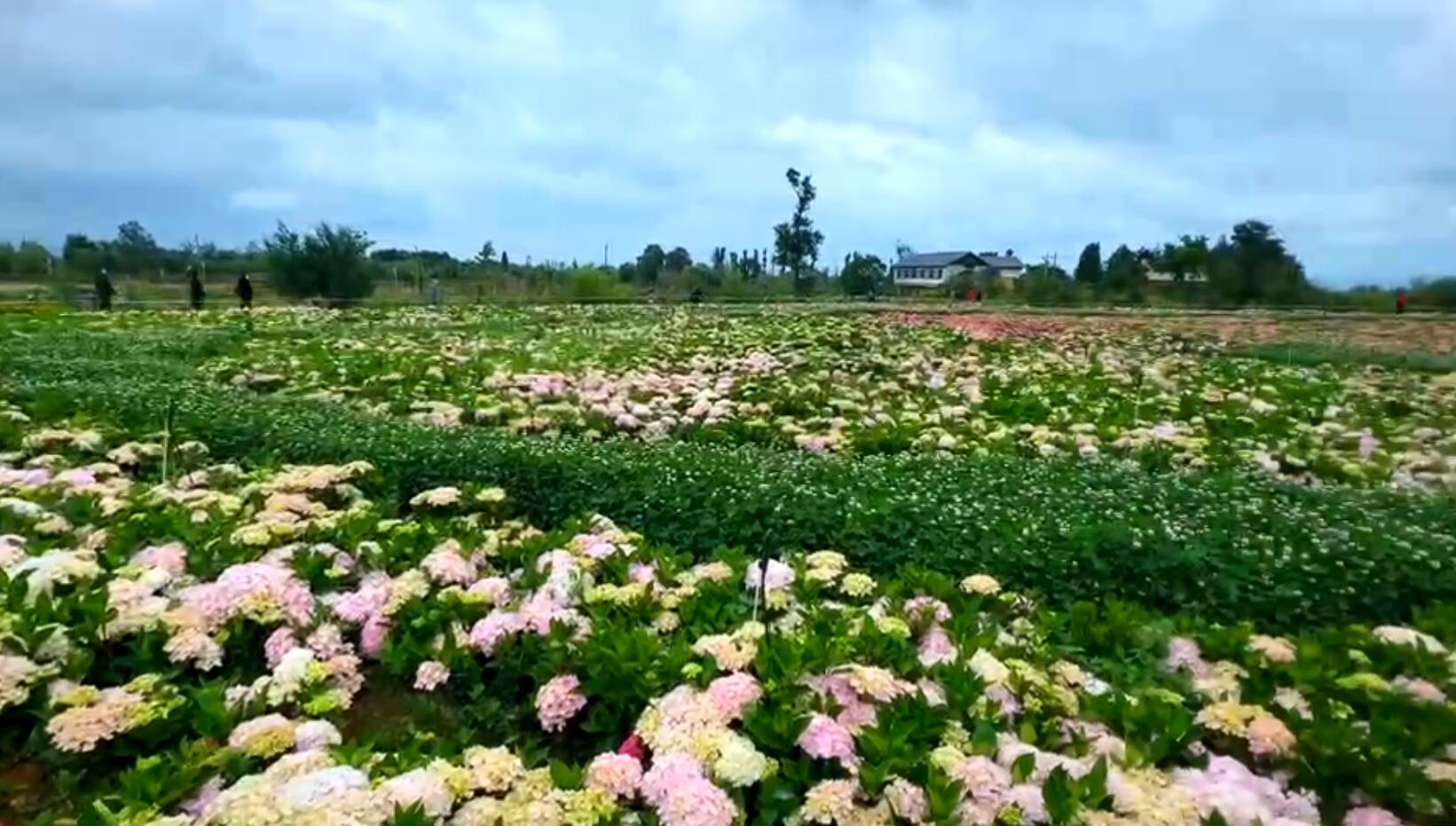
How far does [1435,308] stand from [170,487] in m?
16.0

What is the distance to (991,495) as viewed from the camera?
4609 millimetres

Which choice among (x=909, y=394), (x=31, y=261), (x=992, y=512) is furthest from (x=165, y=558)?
(x=31, y=261)

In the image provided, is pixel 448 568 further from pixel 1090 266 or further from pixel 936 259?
pixel 936 259

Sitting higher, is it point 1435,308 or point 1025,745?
point 1435,308

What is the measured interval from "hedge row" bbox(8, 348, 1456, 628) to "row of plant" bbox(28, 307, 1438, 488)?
0.83m

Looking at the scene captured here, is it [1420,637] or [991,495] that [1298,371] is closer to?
[991,495]

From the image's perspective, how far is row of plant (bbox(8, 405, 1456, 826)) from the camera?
2.21 m

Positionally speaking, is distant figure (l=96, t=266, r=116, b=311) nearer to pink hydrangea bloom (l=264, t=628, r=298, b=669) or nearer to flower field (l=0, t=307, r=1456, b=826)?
flower field (l=0, t=307, r=1456, b=826)

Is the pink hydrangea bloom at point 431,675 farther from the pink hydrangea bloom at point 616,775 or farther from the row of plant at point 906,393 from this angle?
the row of plant at point 906,393

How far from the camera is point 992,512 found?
4305 millimetres

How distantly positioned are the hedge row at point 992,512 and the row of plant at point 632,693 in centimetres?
25

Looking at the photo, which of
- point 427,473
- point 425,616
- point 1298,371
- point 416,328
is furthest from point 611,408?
point 416,328

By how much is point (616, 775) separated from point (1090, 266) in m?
33.3

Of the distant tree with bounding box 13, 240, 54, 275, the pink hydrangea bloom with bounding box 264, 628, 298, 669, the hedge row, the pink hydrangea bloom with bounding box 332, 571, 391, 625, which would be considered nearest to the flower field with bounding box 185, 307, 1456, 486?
the hedge row
